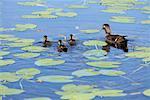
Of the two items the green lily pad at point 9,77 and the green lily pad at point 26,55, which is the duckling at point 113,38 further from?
the green lily pad at point 9,77

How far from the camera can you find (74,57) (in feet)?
24.8

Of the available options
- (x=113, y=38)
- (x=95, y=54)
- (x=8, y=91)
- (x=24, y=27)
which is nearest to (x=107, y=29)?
(x=113, y=38)

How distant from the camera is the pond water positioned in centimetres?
596

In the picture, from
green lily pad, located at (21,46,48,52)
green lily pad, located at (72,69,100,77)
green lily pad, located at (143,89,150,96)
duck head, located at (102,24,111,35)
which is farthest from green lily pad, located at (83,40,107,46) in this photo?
green lily pad, located at (143,89,150,96)

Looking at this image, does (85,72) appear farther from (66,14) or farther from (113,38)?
(66,14)

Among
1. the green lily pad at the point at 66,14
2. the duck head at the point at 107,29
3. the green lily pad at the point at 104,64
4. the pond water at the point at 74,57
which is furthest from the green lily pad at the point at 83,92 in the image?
the green lily pad at the point at 66,14

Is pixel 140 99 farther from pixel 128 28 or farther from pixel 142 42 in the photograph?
pixel 128 28

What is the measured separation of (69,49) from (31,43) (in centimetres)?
75

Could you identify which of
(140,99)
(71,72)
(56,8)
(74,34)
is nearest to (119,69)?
(71,72)

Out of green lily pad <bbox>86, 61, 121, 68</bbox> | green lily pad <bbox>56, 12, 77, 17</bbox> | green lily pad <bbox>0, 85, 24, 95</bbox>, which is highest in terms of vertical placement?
green lily pad <bbox>56, 12, 77, 17</bbox>

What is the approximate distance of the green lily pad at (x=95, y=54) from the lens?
744 cm

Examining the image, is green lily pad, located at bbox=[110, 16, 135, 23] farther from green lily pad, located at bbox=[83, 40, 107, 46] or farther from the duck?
green lily pad, located at bbox=[83, 40, 107, 46]

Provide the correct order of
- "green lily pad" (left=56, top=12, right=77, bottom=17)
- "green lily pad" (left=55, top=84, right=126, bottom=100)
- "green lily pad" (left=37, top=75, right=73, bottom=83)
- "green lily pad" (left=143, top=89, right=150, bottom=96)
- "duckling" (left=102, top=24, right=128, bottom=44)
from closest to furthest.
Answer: "green lily pad" (left=55, top=84, right=126, bottom=100) → "green lily pad" (left=143, top=89, right=150, bottom=96) → "green lily pad" (left=37, top=75, right=73, bottom=83) → "duckling" (left=102, top=24, right=128, bottom=44) → "green lily pad" (left=56, top=12, right=77, bottom=17)

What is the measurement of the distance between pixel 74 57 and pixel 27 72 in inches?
46.0
